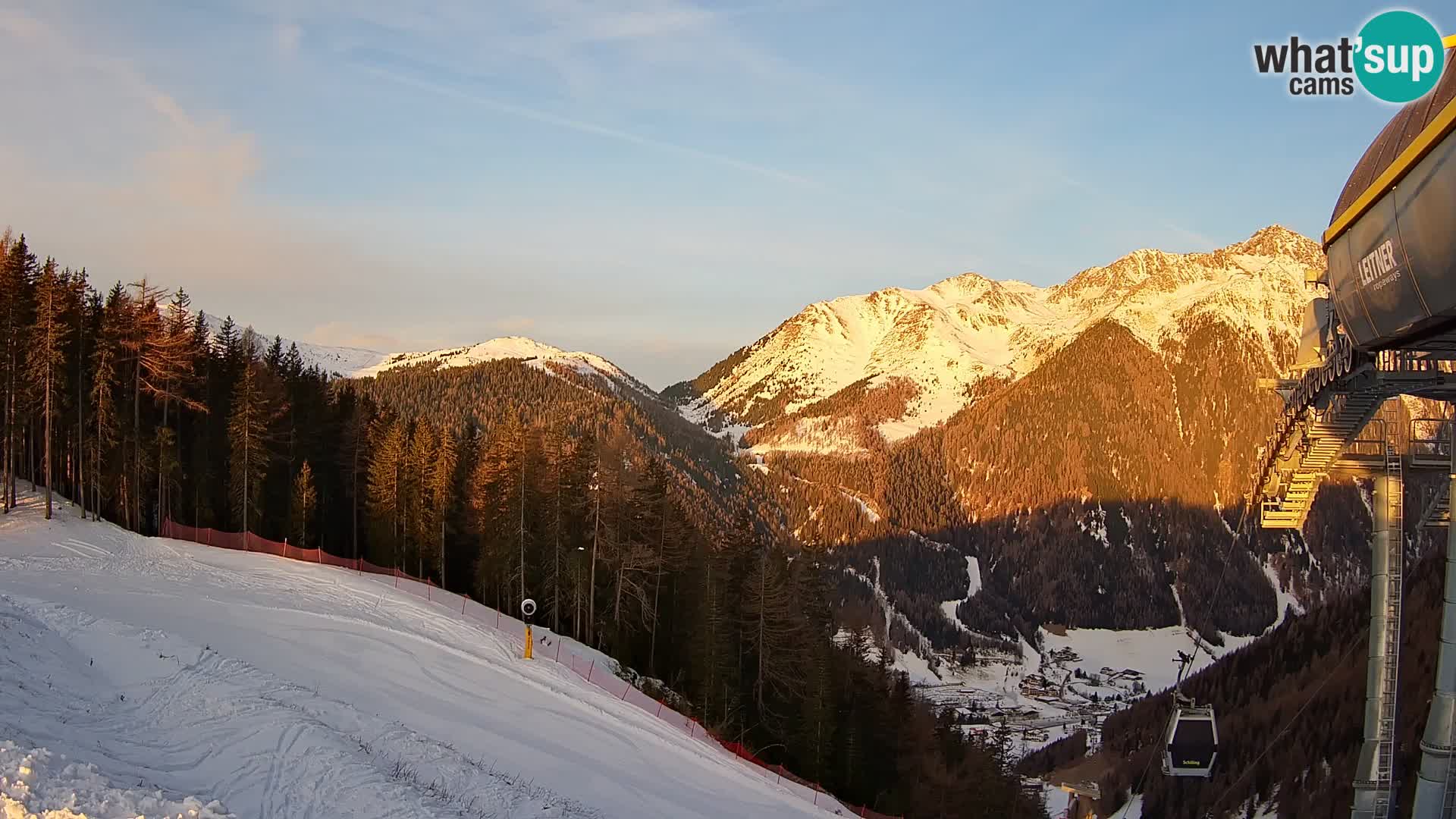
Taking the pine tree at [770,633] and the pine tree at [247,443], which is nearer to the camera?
the pine tree at [770,633]

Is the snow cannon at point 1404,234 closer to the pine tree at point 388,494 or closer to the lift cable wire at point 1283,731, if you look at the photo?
the lift cable wire at point 1283,731

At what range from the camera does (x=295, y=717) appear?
1922 cm

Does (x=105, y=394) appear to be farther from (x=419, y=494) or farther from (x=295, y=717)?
(x=295, y=717)

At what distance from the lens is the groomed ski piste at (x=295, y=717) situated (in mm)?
15492

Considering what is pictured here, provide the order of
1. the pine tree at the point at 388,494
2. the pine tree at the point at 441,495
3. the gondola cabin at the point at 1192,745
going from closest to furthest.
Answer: the gondola cabin at the point at 1192,745
the pine tree at the point at 441,495
the pine tree at the point at 388,494

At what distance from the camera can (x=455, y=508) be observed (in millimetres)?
59156

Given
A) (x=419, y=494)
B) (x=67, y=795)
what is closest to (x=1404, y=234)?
(x=67, y=795)

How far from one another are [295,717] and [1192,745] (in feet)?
62.3

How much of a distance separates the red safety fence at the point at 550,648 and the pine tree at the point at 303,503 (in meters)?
6.67

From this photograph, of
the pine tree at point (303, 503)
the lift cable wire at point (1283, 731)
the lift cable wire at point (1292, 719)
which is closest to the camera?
the lift cable wire at point (1292, 719)

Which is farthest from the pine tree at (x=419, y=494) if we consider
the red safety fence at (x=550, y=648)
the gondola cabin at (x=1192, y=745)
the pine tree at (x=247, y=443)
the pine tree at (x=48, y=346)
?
the gondola cabin at (x=1192, y=745)

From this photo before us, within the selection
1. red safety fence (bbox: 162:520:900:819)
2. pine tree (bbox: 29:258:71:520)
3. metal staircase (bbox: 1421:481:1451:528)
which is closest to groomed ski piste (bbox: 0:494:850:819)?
red safety fence (bbox: 162:520:900:819)

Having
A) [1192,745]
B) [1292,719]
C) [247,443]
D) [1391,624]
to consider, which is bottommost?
[1292,719]

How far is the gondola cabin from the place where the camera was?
22.3 m
